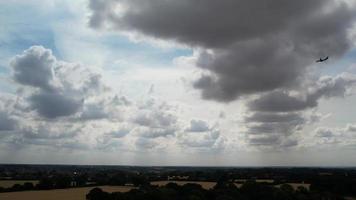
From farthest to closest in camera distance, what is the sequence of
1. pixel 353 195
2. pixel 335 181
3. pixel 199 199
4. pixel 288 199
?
pixel 335 181 → pixel 353 195 → pixel 288 199 → pixel 199 199

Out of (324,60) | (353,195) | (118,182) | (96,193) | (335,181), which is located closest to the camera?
(324,60)

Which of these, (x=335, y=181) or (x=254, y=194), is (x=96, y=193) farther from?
A: (x=335, y=181)

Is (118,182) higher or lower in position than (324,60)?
lower

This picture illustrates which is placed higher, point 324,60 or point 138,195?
point 324,60

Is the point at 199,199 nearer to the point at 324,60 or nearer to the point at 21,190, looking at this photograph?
the point at 324,60

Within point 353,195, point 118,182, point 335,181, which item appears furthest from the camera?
point 118,182

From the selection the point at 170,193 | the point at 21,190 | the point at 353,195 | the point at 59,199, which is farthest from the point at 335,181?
the point at 21,190

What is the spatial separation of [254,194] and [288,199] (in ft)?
34.2

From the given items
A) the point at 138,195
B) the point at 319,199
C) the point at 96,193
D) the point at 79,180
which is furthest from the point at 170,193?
the point at 79,180

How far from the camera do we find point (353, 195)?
131750 millimetres

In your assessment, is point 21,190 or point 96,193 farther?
point 21,190

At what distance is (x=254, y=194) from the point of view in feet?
370

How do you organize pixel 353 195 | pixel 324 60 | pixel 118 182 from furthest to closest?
pixel 118 182 → pixel 353 195 → pixel 324 60

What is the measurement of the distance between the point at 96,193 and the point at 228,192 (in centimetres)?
3549
